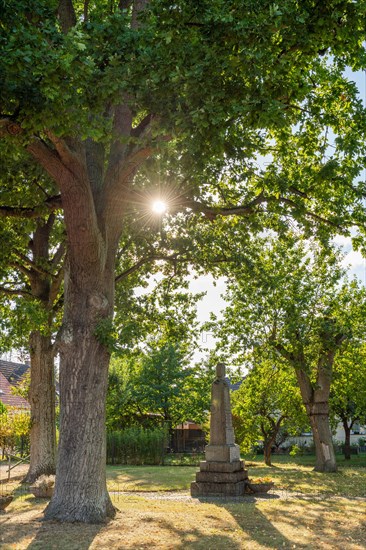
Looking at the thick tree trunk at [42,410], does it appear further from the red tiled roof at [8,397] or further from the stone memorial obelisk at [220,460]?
the red tiled roof at [8,397]

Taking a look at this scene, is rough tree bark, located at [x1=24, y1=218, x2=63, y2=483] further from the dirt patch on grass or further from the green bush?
the green bush

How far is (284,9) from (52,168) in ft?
14.6

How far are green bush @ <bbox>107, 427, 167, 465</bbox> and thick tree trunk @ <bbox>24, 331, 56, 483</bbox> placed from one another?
1401 centimetres

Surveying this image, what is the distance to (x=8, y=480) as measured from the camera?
17969mm

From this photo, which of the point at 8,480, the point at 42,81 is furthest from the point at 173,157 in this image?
the point at 8,480

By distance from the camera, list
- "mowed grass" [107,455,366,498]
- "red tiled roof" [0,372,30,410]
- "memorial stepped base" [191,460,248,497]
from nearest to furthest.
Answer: "memorial stepped base" [191,460,248,497] < "mowed grass" [107,455,366,498] < "red tiled roof" [0,372,30,410]

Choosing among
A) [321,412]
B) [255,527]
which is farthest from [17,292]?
[321,412]

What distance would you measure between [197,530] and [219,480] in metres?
6.56

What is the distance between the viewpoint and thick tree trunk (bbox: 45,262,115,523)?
28.2ft

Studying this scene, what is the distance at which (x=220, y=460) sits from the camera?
1520 centimetres

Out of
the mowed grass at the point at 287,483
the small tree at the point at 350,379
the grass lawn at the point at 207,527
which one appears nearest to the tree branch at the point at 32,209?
the grass lawn at the point at 207,527

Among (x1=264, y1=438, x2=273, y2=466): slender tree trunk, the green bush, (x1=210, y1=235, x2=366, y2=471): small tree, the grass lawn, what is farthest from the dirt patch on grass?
(x1=264, y1=438, x2=273, y2=466): slender tree trunk

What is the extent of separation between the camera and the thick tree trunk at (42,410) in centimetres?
1609

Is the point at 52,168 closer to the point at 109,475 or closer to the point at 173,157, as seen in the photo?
the point at 173,157
